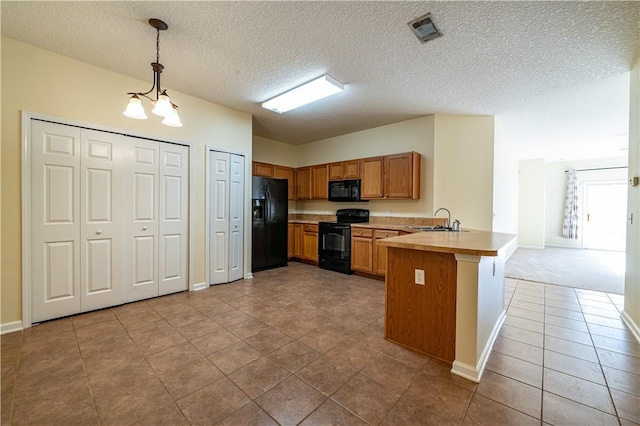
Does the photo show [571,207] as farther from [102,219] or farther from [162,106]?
[102,219]

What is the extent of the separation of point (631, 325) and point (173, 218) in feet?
17.3

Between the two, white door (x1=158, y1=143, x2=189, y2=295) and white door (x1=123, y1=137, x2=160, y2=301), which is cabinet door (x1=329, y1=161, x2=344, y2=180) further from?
white door (x1=123, y1=137, x2=160, y2=301)

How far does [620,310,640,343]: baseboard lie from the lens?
96.3 inches

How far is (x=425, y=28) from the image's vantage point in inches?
84.3

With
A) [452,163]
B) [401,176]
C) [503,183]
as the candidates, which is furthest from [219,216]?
[503,183]

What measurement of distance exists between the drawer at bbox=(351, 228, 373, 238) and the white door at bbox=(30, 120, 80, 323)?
12.0ft

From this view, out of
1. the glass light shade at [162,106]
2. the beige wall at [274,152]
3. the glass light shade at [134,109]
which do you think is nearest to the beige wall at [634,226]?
the glass light shade at [162,106]

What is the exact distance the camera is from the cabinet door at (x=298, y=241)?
5.52m

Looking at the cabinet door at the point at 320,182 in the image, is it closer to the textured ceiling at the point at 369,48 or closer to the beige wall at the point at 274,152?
the beige wall at the point at 274,152

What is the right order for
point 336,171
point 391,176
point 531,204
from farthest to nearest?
point 531,204, point 336,171, point 391,176

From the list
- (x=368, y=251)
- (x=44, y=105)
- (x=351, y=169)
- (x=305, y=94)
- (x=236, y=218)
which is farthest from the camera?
(x=351, y=169)

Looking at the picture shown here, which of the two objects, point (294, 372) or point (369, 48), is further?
point (369, 48)

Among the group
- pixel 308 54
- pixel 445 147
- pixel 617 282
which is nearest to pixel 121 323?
pixel 308 54

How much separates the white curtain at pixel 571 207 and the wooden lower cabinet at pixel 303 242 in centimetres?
780
